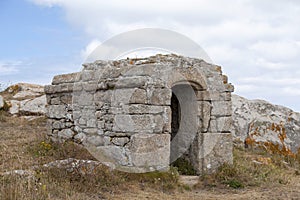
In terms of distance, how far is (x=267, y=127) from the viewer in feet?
35.8

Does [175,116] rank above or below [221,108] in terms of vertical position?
below

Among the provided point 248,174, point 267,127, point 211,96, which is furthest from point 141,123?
point 267,127

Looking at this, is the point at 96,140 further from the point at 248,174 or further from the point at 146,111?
the point at 248,174

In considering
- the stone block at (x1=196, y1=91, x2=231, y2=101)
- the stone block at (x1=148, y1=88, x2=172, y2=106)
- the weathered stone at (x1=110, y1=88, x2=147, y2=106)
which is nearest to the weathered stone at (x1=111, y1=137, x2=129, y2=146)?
the weathered stone at (x1=110, y1=88, x2=147, y2=106)

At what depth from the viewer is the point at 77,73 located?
8.12 meters

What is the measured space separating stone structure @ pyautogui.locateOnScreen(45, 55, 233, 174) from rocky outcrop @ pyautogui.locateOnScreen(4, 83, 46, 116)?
20.9 ft

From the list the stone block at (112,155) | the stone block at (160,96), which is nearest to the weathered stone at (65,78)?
the stone block at (112,155)

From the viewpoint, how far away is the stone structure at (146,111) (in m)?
6.60

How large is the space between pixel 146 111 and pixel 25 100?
35.7 ft

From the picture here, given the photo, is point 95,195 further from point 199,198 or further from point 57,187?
point 199,198

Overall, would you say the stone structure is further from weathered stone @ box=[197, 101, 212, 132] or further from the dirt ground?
the dirt ground

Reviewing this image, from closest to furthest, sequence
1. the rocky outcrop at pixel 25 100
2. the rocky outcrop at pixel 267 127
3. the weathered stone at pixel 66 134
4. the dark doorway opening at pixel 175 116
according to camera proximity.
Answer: the weathered stone at pixel 66 134 < the dark doorway opening at pixel 175 116 < the rocky outcrop at pixel 267 127 < the rocky outcrop at pixel 25 100

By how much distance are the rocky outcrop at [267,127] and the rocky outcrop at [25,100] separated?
7761 mm

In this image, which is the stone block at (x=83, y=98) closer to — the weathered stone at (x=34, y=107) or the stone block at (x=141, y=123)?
the stone block at (x=141, y=123)
